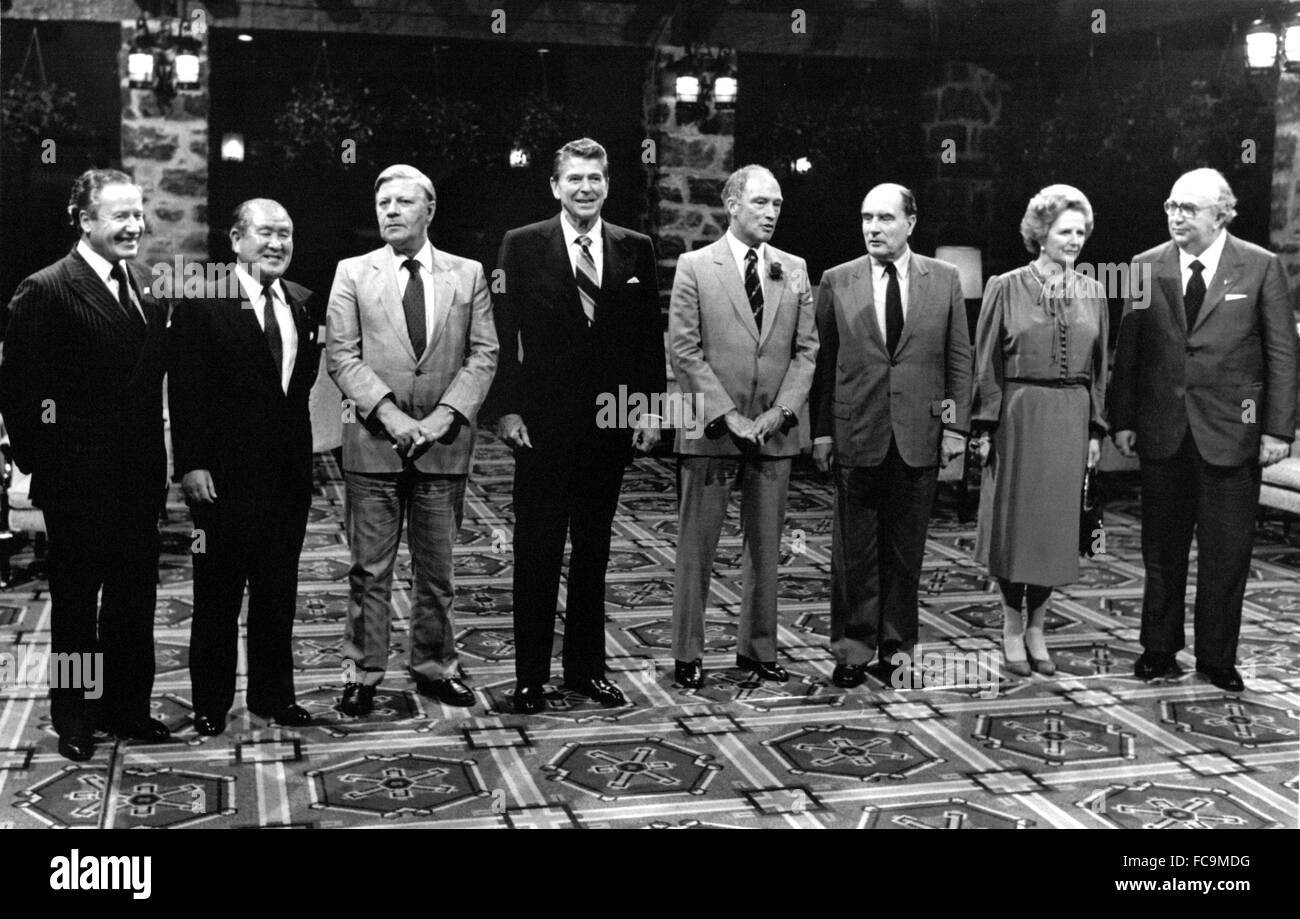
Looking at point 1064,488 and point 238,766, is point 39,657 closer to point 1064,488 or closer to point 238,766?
point 238,766

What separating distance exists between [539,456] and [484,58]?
7.43 metres

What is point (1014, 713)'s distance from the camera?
446 centimetres

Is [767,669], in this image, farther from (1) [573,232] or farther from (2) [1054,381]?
(1) [573,232]

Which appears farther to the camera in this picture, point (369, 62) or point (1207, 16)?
point (369, 62)

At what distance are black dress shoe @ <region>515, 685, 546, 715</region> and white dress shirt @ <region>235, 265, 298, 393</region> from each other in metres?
1.17

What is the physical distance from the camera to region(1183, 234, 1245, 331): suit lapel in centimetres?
466

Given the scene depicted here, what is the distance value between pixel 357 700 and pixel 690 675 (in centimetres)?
109

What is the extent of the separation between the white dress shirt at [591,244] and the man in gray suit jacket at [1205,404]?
1.86m

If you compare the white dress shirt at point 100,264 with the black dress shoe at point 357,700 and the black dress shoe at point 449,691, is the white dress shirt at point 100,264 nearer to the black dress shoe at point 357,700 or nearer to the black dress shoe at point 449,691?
the black dress shoe at point 357,700

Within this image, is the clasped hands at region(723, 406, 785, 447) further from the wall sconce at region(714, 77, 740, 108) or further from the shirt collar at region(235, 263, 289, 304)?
the wall sconce at region(714, 77, 740, 108)

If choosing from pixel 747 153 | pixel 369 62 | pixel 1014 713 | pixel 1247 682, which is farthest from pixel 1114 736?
pixel 369 62

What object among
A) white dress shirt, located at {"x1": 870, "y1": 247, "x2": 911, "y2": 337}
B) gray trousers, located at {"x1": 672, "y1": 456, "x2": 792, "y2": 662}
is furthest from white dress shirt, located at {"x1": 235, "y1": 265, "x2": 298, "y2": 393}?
white dress shirt, located at {"x1": 870, "y1": 247, "x2": 911, "y2": 337}

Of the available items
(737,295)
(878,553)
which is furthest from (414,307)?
(878,553)

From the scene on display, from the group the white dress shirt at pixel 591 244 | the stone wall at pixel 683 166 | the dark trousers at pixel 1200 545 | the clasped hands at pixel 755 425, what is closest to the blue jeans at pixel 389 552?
the white dress shirt at pixel 591 244
